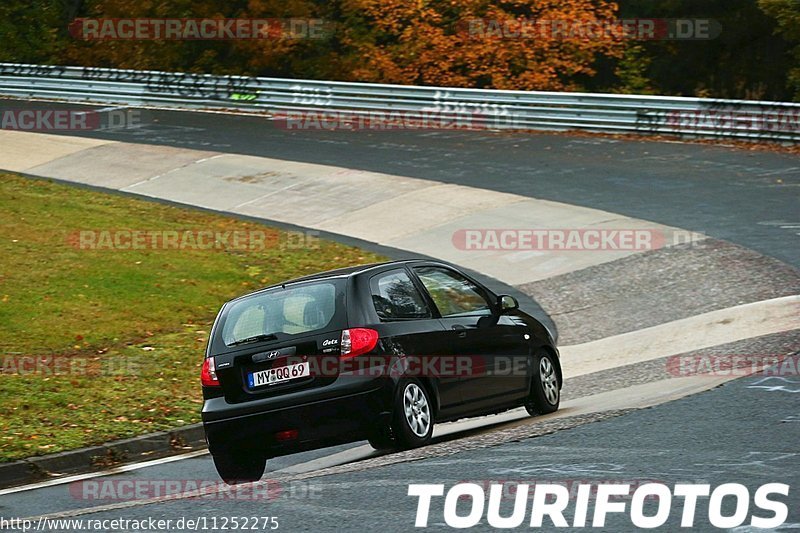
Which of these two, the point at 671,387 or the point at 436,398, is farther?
the point at 671,387

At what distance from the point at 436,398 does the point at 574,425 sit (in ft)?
3.49

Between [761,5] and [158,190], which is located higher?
[761,5]

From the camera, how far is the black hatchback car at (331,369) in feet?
29.3

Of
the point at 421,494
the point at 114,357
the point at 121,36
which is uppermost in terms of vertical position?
the point at 121,36

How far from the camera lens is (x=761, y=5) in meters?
31.3

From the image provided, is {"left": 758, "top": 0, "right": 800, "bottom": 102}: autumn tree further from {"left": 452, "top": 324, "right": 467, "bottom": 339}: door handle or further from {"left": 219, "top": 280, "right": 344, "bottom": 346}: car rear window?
{"left": 219, "top": 280, "right": 344, "bottom": 346}: car rear window

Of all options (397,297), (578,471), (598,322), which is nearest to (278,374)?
(397,297)

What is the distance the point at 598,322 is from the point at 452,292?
585 centimetres

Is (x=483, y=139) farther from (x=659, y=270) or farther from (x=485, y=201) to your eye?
(x=659, y=270)

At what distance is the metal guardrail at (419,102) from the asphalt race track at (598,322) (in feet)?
2.25

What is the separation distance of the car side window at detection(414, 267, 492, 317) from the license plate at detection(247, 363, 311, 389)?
1.50 meters

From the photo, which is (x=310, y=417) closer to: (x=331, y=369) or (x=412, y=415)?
(x=331, y=369)

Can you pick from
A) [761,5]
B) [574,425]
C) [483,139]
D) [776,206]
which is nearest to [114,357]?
[574,425]

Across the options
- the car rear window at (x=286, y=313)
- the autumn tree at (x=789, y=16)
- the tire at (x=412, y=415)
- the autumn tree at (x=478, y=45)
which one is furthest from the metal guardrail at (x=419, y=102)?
the car rear window at (x=286, y=313)
